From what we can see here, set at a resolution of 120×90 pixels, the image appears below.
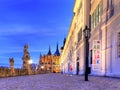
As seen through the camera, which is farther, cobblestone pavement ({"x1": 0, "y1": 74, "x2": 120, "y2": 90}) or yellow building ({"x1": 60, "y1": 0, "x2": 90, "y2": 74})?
yellow building ({"x1": 60, "y1": 0, "x2": 90, "y2": 74})

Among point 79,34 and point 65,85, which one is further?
point 79,34

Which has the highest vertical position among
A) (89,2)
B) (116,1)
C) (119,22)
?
(89,2)

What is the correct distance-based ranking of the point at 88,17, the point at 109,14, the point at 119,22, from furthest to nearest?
the point at 88,17 → the point at 109,14 → the point at 119,22

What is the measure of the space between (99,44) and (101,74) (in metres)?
2.52

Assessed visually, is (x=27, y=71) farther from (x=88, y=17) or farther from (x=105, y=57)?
(x=105, y=57)

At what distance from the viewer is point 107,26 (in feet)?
79.8

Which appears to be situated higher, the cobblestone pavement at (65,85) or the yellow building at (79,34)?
the yellow building at (79,34)

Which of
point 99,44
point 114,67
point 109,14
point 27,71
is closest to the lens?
point 114,67

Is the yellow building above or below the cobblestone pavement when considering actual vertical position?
above

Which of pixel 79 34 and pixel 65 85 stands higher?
pixel 79 34

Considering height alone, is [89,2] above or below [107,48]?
above

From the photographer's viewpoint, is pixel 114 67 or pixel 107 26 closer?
pixel 114 67

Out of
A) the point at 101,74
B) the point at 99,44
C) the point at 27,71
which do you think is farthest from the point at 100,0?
the point at 27,71

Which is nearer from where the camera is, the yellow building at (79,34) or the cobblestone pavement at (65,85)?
the cobblestone pavement at (65,85)
